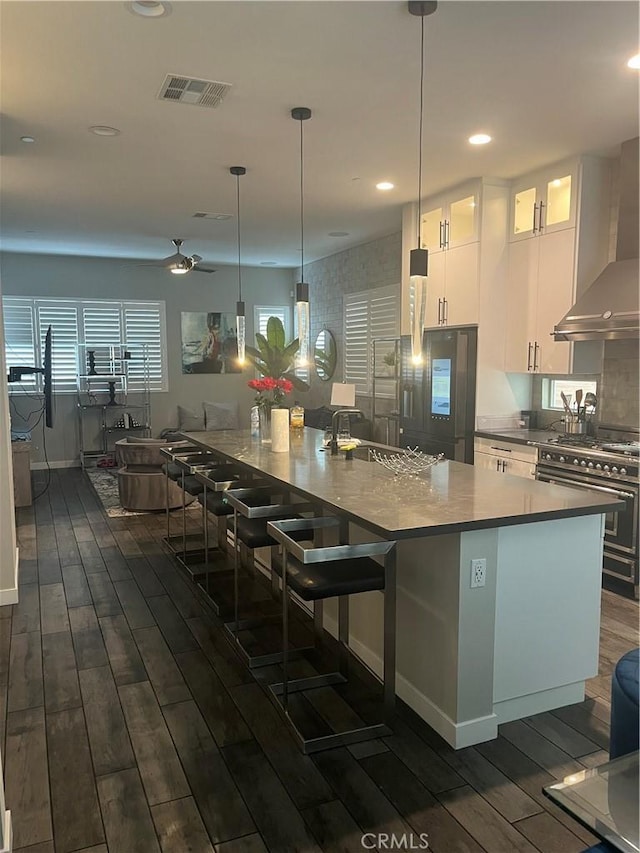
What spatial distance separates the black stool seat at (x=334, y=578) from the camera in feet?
8.30

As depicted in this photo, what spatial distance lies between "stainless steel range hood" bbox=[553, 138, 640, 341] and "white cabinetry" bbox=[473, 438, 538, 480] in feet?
2.97

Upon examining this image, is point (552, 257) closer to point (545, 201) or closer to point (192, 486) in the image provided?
point (545, 201)

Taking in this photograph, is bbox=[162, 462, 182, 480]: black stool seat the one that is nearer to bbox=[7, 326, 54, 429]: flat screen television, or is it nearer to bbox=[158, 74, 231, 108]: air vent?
bbox=[7, 326, 54, 429]: flat screen television

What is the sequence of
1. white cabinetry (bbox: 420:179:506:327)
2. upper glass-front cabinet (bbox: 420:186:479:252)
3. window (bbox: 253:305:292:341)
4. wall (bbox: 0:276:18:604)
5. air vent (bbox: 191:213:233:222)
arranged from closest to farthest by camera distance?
wall (bbox: 0:276:18:604) → white cabinetry (bbox: 420:179:506:327) → upper glass-front cabinet (bbox: 420:186:479:252) → air vent (bbox: 191:213:233:222) → window (bbox: 253:305:292:341)

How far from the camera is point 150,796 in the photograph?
2258mm

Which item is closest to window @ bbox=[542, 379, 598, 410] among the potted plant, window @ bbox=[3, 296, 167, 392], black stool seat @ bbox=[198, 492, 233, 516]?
the potted plant

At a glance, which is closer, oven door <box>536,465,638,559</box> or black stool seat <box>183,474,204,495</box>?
oven door <box>536,465,638,559</box>

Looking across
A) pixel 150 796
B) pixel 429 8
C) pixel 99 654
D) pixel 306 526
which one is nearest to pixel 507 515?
pixel 306 526

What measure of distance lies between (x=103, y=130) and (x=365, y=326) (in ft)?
14.8

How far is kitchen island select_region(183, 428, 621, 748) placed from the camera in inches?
97.1

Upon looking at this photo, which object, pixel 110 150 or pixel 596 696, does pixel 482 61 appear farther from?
pixel 596 696

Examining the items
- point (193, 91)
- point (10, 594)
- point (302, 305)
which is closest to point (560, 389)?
point (302, 305)

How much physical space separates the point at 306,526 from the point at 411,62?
7.37 feet

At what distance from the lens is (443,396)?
18.1 feet
